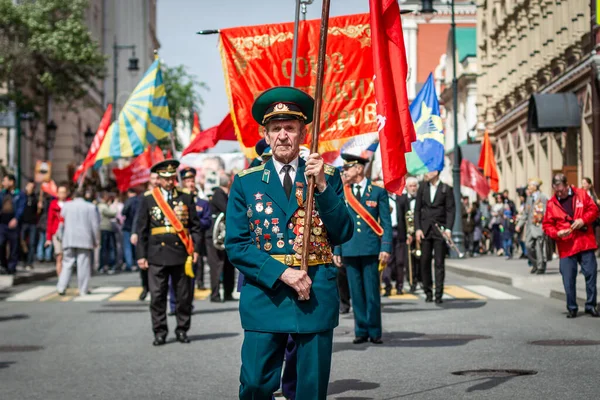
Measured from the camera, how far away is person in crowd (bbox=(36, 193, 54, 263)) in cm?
2827

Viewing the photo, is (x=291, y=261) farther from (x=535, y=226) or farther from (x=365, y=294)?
(x=535, y=226)

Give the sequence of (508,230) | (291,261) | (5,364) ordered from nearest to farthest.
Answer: (291,261) → (5,364) → (508,230)

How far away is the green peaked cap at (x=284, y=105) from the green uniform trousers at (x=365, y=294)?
18.2ft

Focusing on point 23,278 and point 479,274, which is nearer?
point 23,278

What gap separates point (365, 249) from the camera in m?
11.9

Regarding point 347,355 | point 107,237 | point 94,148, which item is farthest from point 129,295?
point 347,355

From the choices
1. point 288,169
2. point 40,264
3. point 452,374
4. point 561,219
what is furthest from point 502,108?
point 288,169

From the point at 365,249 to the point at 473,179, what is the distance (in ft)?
88.0

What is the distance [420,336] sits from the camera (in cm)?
1222

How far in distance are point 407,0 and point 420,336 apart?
73.6 m

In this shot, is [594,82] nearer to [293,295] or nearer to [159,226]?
[159,226]

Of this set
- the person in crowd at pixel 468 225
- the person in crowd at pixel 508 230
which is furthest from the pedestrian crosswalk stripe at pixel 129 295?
the person in crowd at pixel 468 225

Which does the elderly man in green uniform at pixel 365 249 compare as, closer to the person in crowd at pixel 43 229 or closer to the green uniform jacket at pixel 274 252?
the green uniform jacket at pixel 274 252

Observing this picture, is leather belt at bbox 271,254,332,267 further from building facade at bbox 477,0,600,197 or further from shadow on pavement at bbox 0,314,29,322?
building facade at bbox 477,0,600,197
